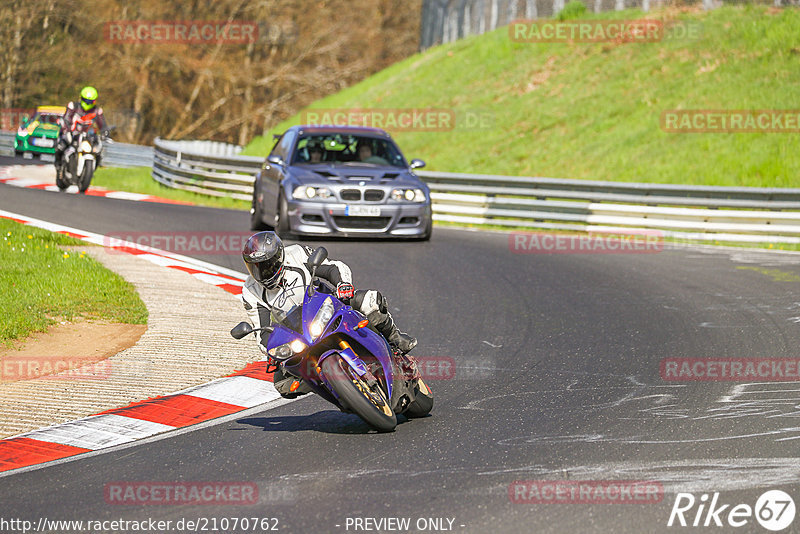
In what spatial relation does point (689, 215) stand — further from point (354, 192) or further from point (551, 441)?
point (551, 441)

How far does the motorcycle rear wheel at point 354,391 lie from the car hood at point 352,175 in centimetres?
976

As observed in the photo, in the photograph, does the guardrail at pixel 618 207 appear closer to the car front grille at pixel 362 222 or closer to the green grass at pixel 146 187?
the green grass at pixel 146 187

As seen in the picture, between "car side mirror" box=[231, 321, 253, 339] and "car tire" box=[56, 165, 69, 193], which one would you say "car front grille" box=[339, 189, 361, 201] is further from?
"car side mirror" box=[231, 321, 253, 339]

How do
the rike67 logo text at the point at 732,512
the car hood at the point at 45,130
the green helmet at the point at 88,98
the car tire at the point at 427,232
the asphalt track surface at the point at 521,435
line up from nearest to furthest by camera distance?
the rike67 logo text at the point at 732,512 → the asphalt track surface at the point at 521,435 → the car tire at the point at 427,232 → the green helmet at the point at 88,98 → the car hood at the point at 45,130

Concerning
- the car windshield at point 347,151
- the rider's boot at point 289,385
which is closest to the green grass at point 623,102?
the car windshield at point 347,151

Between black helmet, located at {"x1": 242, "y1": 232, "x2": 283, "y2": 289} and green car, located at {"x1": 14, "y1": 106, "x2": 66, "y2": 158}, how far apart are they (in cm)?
2786

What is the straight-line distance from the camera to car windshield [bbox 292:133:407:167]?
16.8 metres

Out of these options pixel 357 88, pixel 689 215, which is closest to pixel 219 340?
pixel 689 215

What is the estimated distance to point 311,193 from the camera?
15695 mm

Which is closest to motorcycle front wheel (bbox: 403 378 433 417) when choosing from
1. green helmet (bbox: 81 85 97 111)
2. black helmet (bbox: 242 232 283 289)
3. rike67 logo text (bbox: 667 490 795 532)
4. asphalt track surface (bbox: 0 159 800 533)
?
asphalt track surface (bbox: 0 159 800 533)

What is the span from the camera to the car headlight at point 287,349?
6.05 meters

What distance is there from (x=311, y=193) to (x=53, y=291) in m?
5.27

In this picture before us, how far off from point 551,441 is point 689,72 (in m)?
25.4

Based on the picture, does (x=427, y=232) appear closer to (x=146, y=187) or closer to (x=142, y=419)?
(x=142, y=419)
